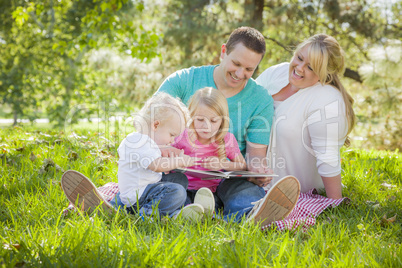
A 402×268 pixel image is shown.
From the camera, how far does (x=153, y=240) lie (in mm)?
1671

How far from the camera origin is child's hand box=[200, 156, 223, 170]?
2.68 meters

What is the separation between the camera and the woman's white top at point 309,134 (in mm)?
2898

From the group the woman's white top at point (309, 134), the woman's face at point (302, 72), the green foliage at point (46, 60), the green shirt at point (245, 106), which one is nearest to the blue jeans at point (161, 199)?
the green shirt at point (245, 106)

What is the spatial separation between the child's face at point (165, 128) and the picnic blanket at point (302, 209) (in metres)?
0.52

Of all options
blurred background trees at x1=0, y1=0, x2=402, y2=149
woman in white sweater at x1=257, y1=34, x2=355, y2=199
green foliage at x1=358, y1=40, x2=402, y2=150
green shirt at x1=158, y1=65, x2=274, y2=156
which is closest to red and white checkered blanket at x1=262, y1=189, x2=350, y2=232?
woman in white sweater at x1=257, y1=34, x2=355, y2=199

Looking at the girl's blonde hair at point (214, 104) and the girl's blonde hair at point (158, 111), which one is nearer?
the girl's blonde hair at point (158, 111)

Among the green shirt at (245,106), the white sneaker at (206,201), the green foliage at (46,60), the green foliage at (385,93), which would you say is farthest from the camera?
the green foliage at (46,60)

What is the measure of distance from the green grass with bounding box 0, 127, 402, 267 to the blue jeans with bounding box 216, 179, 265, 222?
39 cm

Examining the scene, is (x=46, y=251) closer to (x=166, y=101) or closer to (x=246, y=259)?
(x=246, y=259)

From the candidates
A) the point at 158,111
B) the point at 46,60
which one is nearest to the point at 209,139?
the point at 158,111

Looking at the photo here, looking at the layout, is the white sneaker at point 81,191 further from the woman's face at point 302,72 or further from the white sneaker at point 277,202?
the woman's face at point 302,72

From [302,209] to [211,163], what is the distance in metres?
0.71

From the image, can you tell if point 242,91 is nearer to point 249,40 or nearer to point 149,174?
point 249,40

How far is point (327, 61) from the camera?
2902 millimetres
